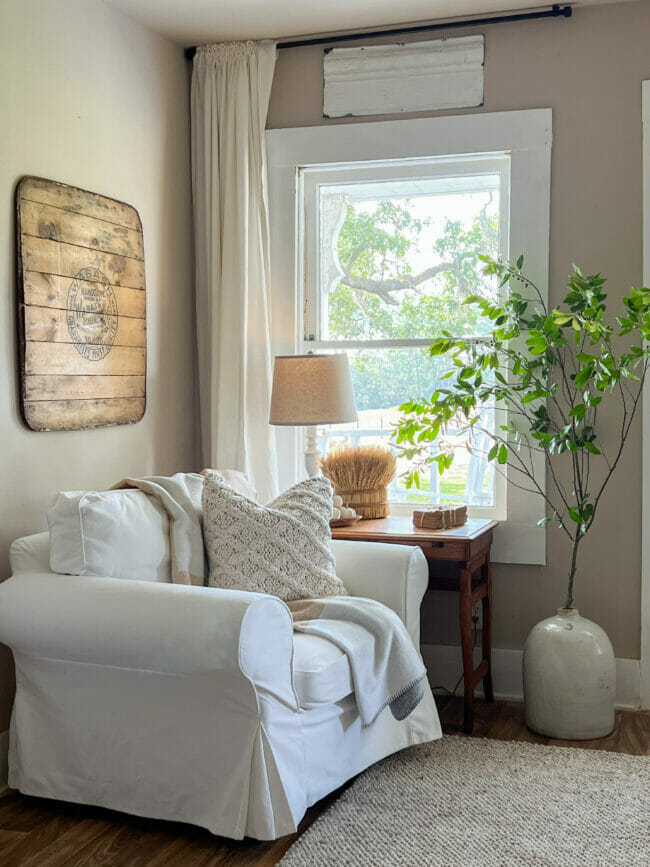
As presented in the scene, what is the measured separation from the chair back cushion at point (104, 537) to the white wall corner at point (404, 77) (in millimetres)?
1927

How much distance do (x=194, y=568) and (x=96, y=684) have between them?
1.51 ft

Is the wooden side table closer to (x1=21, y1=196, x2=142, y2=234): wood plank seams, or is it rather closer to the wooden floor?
the wooden floor

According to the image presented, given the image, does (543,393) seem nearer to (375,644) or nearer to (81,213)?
(375,644)

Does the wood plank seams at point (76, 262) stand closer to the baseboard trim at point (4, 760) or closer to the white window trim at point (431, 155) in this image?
the white window trim at point (431, 155)

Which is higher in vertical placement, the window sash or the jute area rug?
the window sash

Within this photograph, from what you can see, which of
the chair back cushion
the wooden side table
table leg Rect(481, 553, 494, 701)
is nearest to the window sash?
the wooden side table

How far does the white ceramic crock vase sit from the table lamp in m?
1.06

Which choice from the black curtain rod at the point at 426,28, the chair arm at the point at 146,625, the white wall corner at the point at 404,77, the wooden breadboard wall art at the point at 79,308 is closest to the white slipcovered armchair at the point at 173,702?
the chair arm at the point at 146,625

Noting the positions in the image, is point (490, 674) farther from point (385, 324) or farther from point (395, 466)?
point (385, 324)

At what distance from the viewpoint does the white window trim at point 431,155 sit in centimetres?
359

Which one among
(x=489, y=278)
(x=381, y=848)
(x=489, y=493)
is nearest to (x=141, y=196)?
(x=489, y=278)

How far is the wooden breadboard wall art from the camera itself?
2.96 m

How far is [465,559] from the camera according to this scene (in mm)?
3227

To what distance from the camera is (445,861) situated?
235 centimetres
